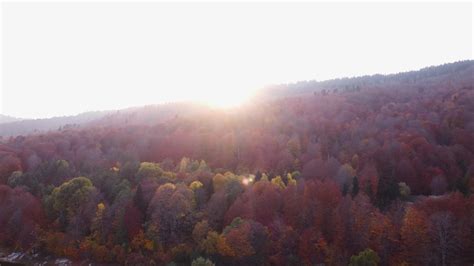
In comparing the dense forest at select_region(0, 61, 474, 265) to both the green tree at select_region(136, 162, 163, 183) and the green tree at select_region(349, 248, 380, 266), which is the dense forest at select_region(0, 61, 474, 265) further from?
the green tree at select_region(136, 162, 163, 183)

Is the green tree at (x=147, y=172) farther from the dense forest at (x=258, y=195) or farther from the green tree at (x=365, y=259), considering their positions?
the green tree at (x=365, y=259)

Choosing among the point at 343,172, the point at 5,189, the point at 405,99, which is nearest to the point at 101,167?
the point at 5,189

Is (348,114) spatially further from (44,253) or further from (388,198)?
(44,253)

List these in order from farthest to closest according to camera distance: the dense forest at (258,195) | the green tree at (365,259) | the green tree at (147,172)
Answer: the green tree at (147,172) → the dense forest at (258,195) → the green tree at (365,259)

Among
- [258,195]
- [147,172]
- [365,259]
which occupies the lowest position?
[365,259]

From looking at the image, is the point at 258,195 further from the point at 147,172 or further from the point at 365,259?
the point at 147,172

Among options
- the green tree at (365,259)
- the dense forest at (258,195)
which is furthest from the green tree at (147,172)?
the green tree at (365,259)

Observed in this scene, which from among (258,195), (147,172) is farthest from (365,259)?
(147,172)

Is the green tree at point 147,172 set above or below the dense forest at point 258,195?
above
